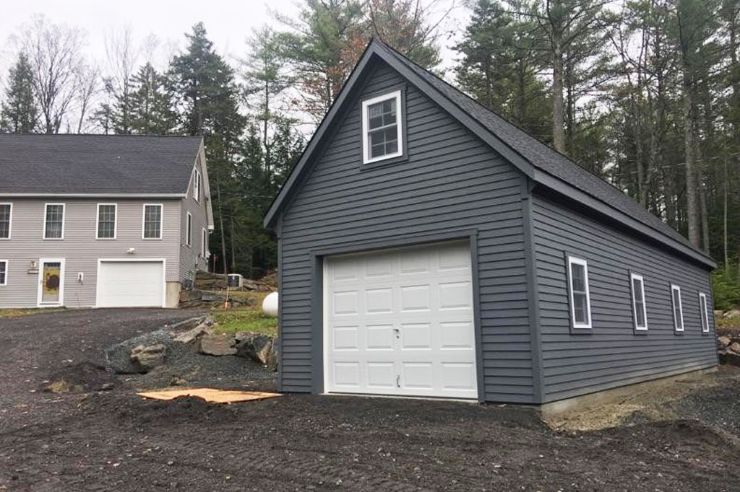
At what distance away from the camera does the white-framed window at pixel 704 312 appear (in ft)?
54.3

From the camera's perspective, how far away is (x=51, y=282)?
2425 centimetres

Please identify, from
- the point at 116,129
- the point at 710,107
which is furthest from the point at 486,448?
the point at 116,129

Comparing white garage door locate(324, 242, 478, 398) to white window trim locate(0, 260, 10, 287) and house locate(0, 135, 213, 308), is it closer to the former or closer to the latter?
house locate(0, 135, 213, 308)

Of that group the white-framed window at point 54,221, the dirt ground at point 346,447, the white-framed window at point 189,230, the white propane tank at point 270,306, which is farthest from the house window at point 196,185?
the dirt ground at point 346,447

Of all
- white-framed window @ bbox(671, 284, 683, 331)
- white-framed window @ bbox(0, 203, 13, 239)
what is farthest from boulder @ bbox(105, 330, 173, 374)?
white-framed window @ bbox(0, 203, 13, 239)

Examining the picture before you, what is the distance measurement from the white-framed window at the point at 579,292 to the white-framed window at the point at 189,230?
19999 mm

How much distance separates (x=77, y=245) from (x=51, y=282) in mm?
1726

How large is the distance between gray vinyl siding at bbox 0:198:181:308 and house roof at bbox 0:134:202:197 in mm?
610

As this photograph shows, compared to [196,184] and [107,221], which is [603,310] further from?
[196,184]

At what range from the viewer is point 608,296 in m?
10.3

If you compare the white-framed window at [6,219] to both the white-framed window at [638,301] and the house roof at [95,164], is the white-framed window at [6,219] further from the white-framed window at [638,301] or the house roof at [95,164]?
the white-framed window at [638,301]

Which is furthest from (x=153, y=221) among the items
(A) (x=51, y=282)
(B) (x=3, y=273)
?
(B) (x=3, y=273)

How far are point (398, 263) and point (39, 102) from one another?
40.0 meters

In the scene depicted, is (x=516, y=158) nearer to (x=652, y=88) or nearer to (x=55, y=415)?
(x=55, y=415)
